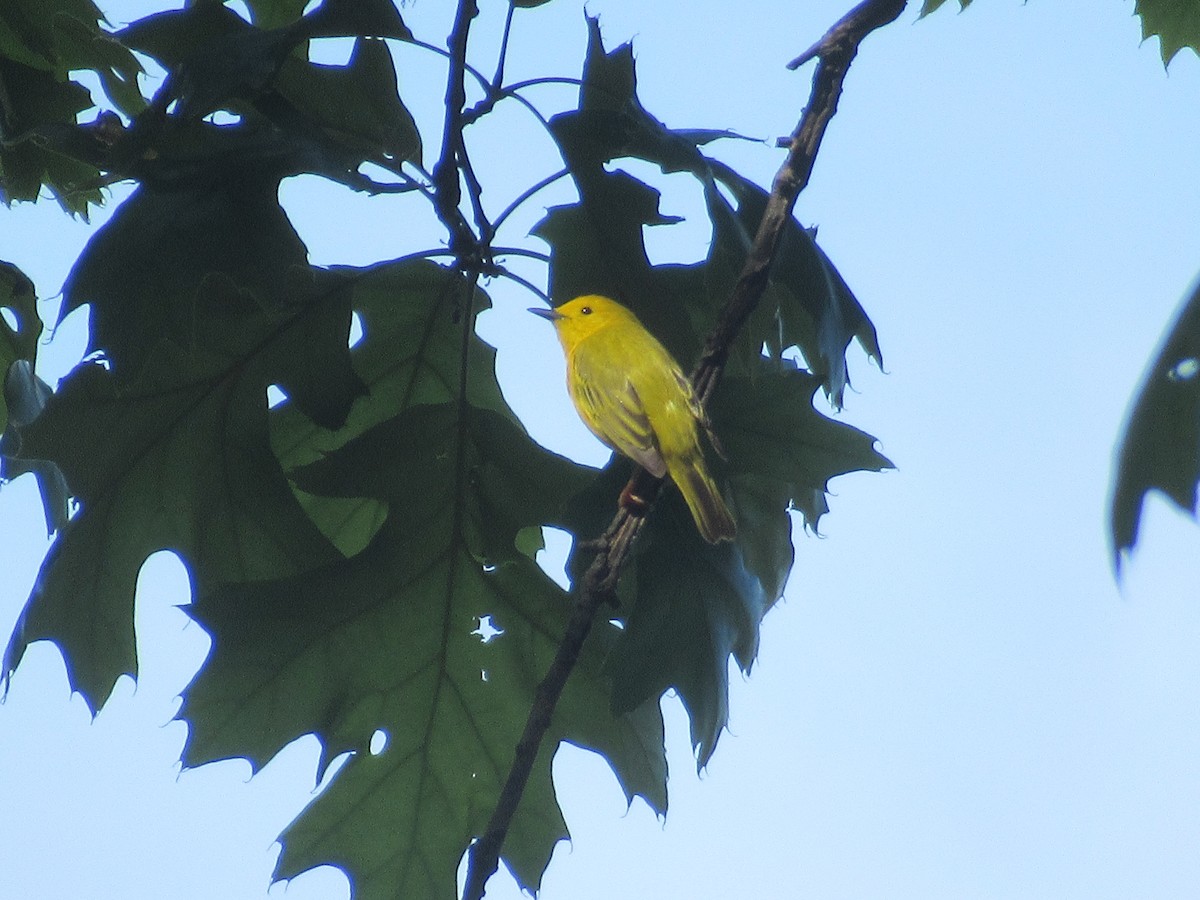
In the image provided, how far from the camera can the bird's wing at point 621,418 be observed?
92.6 inches

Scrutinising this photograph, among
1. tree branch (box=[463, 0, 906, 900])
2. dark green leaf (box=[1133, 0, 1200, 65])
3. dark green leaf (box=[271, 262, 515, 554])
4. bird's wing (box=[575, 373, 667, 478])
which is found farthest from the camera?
dark green leaf (box=[1133, 0, 1200, 65])

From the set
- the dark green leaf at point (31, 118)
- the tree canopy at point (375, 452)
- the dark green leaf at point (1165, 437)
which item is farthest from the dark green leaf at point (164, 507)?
the dark green leaf at point (1165, 437)

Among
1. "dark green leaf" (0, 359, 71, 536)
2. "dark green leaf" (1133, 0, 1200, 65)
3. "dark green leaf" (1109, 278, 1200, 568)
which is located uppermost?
"dark green leaf" (1133, 0, 1200, 65)

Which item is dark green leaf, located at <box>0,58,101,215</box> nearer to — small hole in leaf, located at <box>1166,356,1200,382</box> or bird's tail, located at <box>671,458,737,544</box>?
bird's tail, located at <box>671,458,737,544</box>

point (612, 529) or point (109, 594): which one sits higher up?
point (109, 594)

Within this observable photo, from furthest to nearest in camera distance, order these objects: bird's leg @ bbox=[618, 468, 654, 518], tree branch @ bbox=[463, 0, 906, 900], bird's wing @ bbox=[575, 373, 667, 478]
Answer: bird's wing @ bbox=[575, 373, 667, 478]
bird's leg @ bbox=[618, 468, 654, 518]
tree branch @ bbox=[463, 0, 906, 900]

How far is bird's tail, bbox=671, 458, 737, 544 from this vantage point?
7.39 feet

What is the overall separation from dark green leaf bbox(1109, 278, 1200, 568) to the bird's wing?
4.59 feet

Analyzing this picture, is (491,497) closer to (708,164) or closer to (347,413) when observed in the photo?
(347,413)

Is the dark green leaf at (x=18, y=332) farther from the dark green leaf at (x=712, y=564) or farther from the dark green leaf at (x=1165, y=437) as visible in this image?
the dark green leaf at (x=1165, y=437)

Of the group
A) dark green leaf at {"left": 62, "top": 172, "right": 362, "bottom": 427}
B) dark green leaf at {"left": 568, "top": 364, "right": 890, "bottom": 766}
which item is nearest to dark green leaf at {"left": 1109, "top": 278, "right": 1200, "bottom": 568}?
dark green leaf at {"left": 568, "top": 364, "right": 890, "bottom": 766}

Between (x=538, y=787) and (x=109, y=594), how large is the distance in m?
0.93

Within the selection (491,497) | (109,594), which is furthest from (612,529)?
(109,594)

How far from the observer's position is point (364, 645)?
2.65 m
